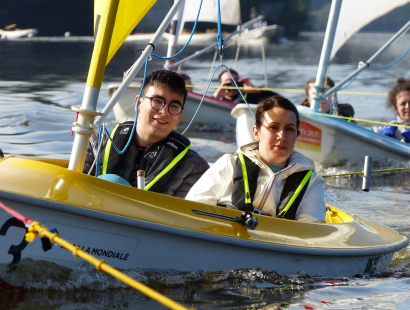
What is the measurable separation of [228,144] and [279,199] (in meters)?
4.83

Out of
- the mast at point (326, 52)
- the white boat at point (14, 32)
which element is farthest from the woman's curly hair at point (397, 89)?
the white boat at point (14, 32)

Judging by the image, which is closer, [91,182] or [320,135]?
[91,182]

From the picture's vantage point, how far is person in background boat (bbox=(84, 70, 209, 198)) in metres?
3.01

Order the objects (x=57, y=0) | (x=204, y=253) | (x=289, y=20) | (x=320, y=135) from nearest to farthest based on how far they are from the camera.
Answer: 1. (x=204, y=253)
2. (x=320, y=135)
3. (x=57, y=0)
4. (x=289, y=20)

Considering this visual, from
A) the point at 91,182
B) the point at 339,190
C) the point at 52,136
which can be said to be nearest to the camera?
the point at 91,182

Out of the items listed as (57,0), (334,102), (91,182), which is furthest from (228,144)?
(57,0)

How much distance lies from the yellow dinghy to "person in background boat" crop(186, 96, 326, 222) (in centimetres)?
15

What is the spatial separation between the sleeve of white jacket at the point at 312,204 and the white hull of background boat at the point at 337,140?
309 cm

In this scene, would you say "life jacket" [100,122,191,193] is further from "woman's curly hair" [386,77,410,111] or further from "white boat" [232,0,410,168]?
"woman's curly hair" [386,77,410,111]

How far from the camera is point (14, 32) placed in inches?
1654

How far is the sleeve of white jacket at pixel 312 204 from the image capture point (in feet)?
9.97

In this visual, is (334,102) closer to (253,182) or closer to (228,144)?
(228,144)

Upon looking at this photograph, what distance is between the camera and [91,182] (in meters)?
2.47

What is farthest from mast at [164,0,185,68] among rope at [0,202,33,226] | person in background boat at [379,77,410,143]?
rope at [0,202,33,226]
